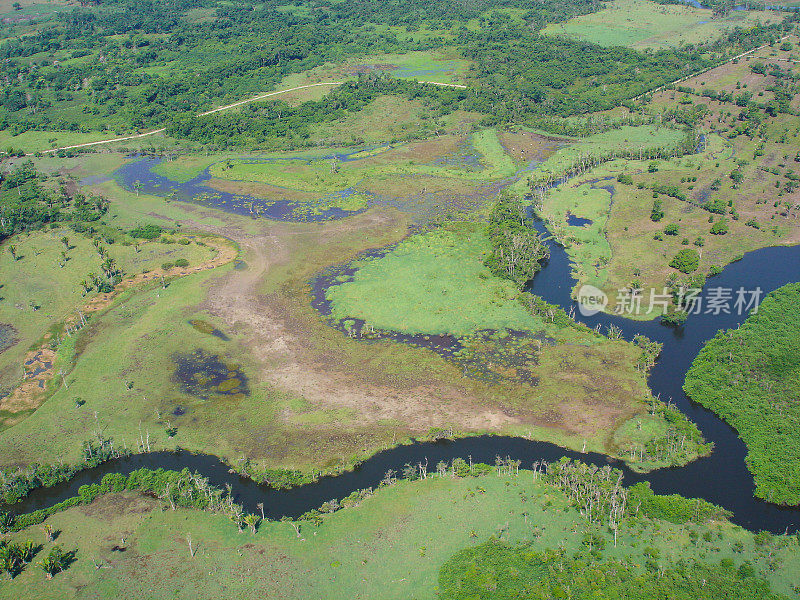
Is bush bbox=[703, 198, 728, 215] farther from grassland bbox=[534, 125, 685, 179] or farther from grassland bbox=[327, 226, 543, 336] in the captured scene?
grassland bbox=[327, 226, 543, 336]

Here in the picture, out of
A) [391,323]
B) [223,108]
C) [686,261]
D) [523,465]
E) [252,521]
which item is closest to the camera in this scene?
[252,521]

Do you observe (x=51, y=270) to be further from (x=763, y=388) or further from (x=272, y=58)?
(x=272, y=58)

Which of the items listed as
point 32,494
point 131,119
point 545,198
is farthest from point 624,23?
point 32,494

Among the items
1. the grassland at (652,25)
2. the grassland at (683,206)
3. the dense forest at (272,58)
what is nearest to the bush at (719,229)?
the grassland at (683,206)

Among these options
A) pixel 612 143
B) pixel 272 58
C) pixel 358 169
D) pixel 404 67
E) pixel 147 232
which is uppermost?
pixel 272 58

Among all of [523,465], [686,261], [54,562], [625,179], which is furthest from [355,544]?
[625,179]

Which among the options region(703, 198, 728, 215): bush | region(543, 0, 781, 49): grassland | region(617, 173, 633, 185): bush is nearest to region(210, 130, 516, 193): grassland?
region(617, 173, 633, 185): bush

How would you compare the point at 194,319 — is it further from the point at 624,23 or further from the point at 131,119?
the point at 624,23

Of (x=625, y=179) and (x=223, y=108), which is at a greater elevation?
(x=223, y=108)
